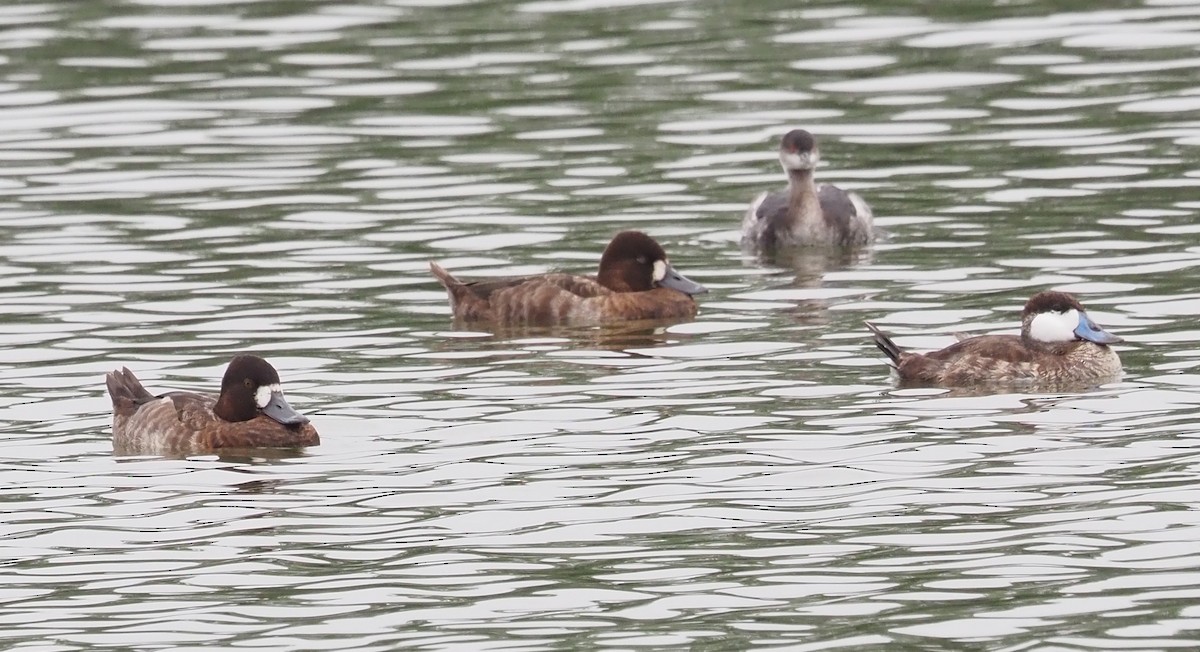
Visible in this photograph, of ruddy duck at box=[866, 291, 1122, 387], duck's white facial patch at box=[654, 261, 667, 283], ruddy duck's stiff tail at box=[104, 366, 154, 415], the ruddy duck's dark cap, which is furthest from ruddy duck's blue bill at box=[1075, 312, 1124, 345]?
ruddy duck's stiff tail at box=[104, 366, 154, 415]

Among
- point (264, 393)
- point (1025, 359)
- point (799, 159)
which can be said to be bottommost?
point (1025, 359)

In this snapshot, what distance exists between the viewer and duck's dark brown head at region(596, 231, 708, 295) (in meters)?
17.6

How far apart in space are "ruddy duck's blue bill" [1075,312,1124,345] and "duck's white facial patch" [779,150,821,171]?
19.1 feet

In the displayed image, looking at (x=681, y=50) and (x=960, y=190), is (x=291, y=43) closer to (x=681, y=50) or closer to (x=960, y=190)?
(x=681, y=50)

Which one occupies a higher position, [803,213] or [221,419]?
[803,213]

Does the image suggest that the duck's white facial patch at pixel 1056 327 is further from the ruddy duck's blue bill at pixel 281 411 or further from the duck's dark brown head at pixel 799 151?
the duck's dark brown head at pixel 799 151

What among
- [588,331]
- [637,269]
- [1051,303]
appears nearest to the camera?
[1051,303]

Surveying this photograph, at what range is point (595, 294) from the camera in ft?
57.8

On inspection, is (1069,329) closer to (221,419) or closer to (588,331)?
(588,331)

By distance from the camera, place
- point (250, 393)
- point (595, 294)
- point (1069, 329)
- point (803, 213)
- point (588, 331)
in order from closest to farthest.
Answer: point (250, 393) → point (1069, 329) → point (588, 331) → point (595, 294) → point (803, 213)

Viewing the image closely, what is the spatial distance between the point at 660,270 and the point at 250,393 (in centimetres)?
446

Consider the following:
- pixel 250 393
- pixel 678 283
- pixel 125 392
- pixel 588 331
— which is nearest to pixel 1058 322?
pixel 678 283

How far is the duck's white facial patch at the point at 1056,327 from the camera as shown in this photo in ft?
48.6

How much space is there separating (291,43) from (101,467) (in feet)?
50.1
